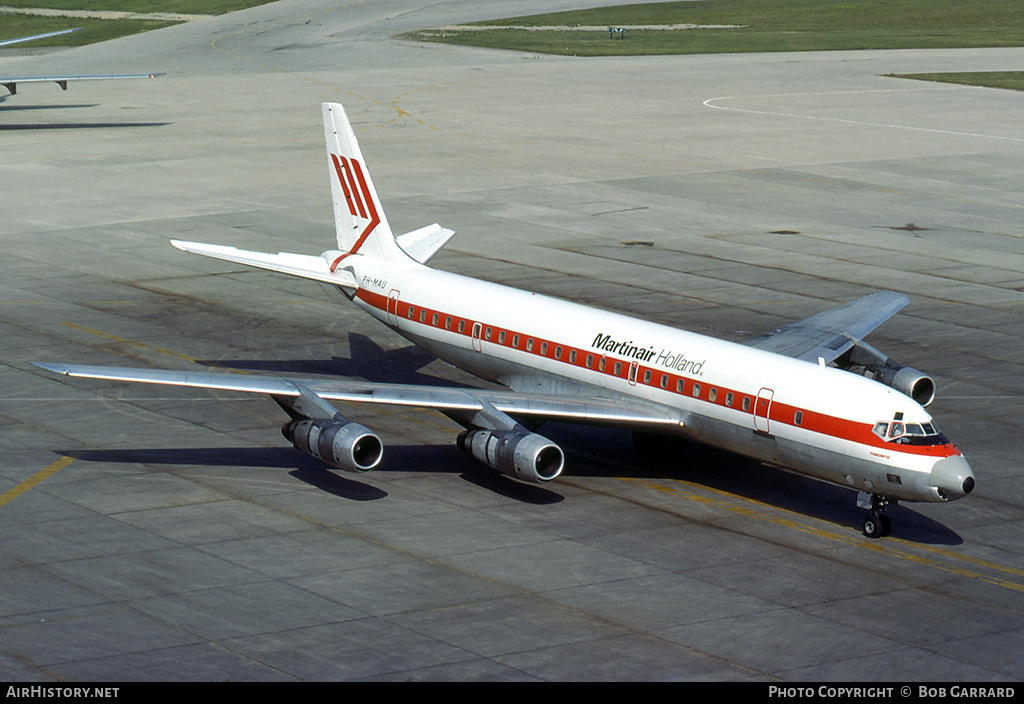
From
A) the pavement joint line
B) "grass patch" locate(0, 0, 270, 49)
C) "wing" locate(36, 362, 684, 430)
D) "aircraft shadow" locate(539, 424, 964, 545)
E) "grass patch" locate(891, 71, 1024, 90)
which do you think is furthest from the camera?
"grass patch" locate(0, 0, 270, 49)

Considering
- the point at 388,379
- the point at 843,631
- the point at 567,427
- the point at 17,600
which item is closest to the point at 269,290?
the point at 388,379

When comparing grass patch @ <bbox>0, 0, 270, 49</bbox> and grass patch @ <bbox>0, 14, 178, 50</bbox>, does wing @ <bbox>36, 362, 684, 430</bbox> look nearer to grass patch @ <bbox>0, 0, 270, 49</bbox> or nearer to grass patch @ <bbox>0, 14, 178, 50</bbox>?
grass patch @ <bbox>0, 14, 178, 50</bbox>

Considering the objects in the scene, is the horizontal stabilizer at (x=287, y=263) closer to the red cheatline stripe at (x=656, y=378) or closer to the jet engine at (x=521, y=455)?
the red cheatline stripe at (x=656, y=378)

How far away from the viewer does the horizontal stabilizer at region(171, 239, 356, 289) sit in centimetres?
4438

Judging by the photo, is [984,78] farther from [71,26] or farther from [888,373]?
[71,26]

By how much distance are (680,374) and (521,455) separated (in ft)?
17.2

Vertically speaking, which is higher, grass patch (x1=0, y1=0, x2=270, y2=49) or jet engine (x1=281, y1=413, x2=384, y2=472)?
grass patch (x1=0, y1=0, x2=270, y2=49)

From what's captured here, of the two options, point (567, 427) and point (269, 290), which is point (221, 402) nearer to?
point (567, 427)

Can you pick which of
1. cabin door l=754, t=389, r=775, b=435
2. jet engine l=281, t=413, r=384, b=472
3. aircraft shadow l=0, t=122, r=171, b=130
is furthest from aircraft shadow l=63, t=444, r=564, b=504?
aircraft shadow l=0, t=122, r=171, b=130

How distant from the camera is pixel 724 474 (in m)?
38.5

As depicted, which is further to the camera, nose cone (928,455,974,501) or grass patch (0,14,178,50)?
grass patch (0,14,178,50)

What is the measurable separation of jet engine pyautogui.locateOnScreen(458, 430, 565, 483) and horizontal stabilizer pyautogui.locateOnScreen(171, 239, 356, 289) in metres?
12.6

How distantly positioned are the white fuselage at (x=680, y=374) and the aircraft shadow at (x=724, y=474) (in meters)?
1.60

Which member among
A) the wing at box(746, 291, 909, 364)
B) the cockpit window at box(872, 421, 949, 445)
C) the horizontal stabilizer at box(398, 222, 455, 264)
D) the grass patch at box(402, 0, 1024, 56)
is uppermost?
the grass patch at box(402, 0, 1024, 56)
